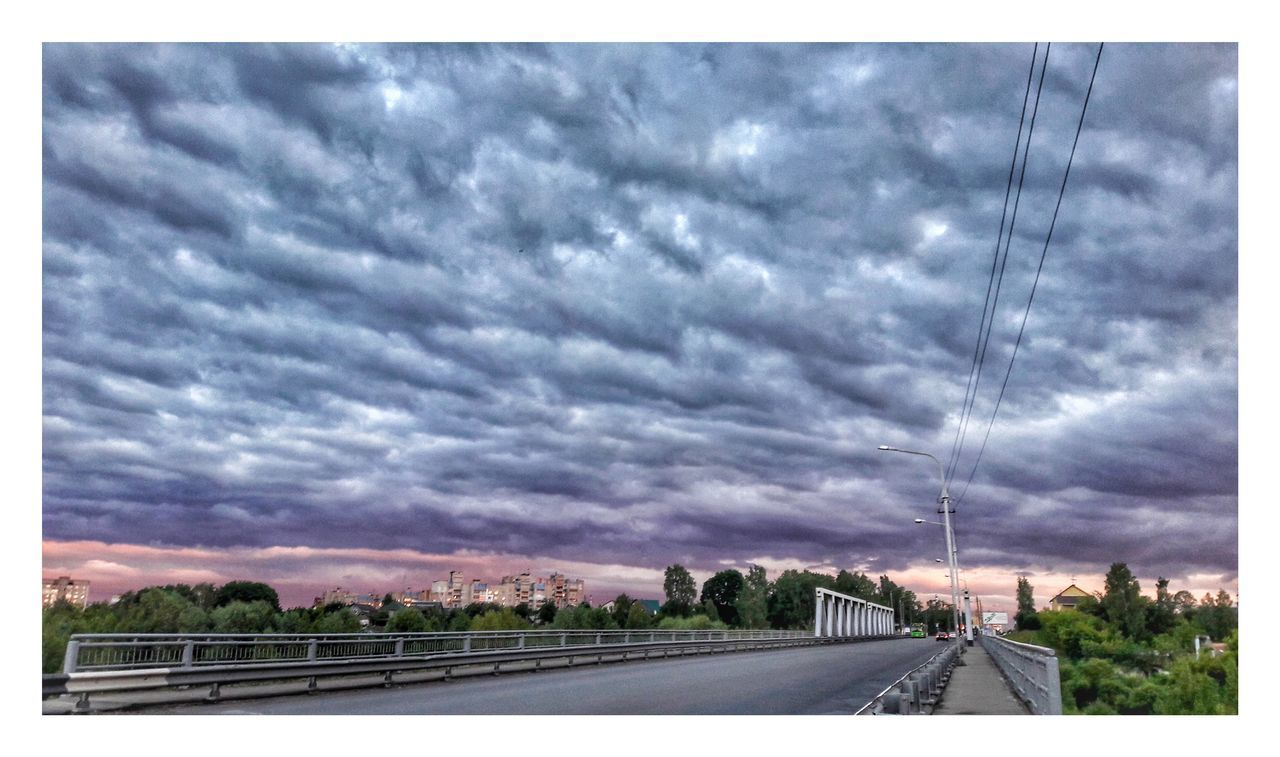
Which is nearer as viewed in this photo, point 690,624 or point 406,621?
point 406,621

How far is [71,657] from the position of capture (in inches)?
624

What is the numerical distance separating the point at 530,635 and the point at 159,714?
62.3ft

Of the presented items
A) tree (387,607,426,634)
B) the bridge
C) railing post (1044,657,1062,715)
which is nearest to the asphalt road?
the bridge

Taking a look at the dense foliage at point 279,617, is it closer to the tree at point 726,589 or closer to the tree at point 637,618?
the tree at point 637,618

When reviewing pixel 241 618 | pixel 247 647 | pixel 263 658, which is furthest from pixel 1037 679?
pixel 241 618

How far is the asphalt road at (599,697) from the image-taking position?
16938mm

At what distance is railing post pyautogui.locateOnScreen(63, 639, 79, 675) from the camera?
1575 centimetres

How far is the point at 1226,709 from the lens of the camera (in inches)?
670

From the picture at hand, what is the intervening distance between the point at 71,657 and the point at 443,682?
10.2 m

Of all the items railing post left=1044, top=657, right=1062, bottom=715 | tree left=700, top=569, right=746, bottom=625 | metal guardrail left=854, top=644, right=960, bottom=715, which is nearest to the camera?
metal guardrail left=854, top=644, right=960, bottom=715

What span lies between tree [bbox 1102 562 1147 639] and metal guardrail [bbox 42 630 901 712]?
19440 mm

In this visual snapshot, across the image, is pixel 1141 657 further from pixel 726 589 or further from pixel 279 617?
pixel 726 589

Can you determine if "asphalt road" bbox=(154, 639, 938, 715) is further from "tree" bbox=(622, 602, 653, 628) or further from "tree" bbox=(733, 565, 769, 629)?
"tree" bbox=(733, 565, 769, 629)

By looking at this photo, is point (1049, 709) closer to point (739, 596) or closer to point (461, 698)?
point (461, 698)
